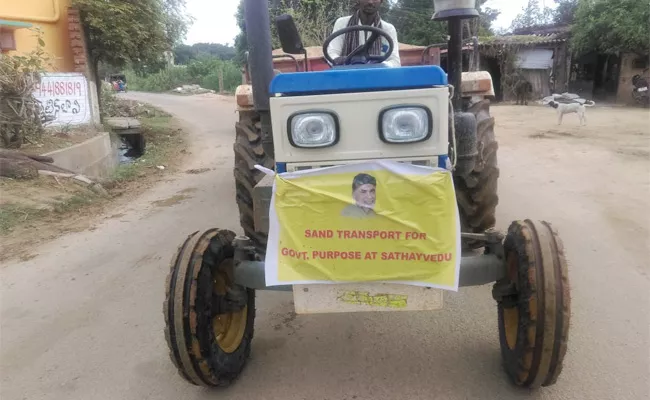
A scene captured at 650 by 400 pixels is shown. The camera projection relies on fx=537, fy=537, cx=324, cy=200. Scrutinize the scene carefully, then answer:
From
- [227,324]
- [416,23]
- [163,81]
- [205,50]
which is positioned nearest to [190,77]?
[163,81]

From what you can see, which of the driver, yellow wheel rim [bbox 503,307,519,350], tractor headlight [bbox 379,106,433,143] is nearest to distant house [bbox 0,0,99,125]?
the driver

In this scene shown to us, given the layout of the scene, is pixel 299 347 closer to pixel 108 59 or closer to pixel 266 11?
pixel 266 11

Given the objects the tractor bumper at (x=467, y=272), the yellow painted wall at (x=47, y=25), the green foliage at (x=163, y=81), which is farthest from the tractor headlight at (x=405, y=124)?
the green foliage at (x=163, y=81)

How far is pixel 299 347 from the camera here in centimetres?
329

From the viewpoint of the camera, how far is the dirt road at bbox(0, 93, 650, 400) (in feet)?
9.43

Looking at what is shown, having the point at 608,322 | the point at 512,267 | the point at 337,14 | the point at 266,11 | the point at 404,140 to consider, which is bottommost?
the point at 608,322

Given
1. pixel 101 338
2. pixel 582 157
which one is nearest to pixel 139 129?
Result: pixel 582 157

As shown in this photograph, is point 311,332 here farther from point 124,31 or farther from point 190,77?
point 190,77

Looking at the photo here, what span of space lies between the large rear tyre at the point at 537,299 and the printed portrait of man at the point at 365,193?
0.77 meters

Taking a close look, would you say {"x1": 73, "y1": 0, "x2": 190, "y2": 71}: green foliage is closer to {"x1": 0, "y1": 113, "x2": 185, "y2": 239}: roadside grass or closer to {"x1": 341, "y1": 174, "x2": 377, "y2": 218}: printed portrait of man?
{"x1": 0, "y1": 113, "x2": 185, "y2": 239}: roadside grass

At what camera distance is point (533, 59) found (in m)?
24.3

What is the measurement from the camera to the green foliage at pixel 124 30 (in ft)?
34.4

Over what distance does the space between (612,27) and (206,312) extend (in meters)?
22.1

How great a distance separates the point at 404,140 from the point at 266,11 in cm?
88
